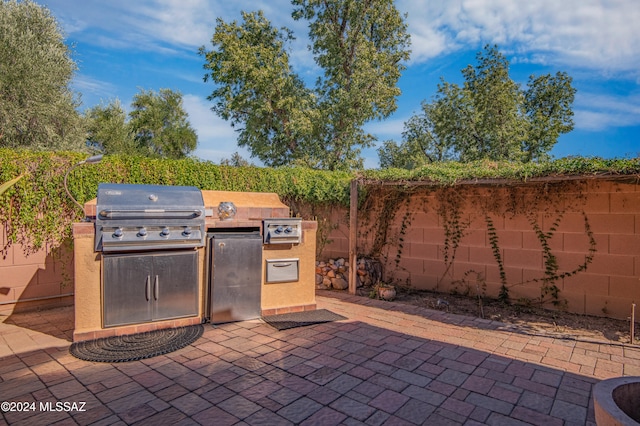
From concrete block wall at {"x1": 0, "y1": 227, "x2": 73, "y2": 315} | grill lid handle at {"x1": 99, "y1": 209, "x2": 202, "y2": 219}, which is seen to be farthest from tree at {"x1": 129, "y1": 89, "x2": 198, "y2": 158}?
grill lid handle at {"x1": 99, "y1": 209, "x2": 202, "y2": 219}

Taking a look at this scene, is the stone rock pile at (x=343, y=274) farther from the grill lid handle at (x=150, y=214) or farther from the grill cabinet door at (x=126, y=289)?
the grill cabinet door at (x=126, y=289)

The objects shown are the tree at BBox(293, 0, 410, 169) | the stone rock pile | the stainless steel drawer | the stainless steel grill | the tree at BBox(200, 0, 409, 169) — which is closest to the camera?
the stainless steel grill

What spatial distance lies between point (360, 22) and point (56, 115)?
39.5 ft

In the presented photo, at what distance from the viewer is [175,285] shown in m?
4.15

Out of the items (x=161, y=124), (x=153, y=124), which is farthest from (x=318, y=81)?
(x=153, y=124)

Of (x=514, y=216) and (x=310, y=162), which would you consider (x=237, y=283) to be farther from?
(x=310, y=162)

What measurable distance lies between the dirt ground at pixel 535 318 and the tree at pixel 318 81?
9.31m

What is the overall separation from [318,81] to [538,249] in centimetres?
1258

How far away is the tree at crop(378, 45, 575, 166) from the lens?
51.9 ft

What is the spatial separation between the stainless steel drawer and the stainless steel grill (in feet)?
3.24

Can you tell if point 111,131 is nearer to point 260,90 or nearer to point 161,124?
point 161,124

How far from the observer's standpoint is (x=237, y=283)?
14.7 ft

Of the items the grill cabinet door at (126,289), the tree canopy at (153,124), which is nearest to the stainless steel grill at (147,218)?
the grill cabinet door at (126,289)

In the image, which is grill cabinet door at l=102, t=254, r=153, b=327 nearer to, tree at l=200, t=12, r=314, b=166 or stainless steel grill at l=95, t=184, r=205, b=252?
stainless steel grill at l=95, t=184, r=205, b=252
